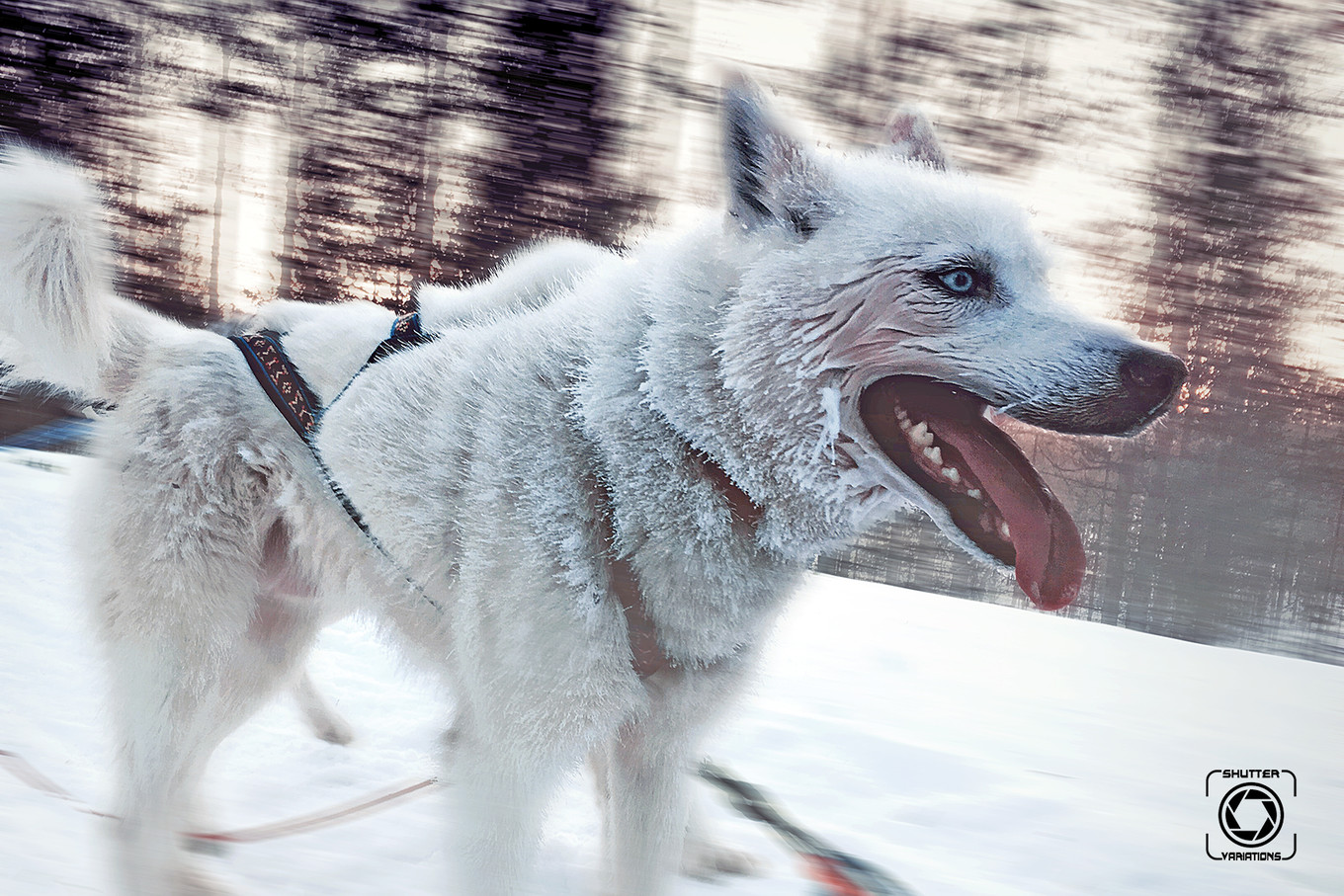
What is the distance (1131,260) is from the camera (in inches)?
40.1

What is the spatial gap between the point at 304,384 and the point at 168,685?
0.49 meters

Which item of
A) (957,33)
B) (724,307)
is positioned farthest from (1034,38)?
(724,307)

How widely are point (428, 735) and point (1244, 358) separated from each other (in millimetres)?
1203

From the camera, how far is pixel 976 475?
30.5 inches

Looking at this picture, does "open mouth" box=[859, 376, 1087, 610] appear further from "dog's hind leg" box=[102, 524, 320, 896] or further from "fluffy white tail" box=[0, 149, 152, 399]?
"fluffy white tail" box=[0, 149, 152, 399]

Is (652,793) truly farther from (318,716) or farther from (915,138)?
(915,138)

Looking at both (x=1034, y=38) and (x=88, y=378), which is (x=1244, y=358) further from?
(x=88, y=378)

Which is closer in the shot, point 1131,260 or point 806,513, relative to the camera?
point 806,513

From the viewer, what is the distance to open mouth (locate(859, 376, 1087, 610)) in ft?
2.53

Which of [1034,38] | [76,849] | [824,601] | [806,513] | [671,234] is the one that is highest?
[1034,38]

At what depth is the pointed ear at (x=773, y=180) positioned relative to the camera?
825 mm

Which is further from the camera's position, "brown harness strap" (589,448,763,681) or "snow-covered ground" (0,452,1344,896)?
"snow-covered ground" (0,452,1344,896)

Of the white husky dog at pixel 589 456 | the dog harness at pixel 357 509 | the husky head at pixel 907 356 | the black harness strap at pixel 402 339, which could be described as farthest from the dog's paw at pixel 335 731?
the husky head at pixel 907 356

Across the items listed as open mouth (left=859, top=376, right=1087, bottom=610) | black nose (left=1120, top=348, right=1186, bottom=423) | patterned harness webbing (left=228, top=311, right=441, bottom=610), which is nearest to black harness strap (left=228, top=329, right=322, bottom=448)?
patterned harness webbing (left=228, top=311, right=441, bottom=610)
